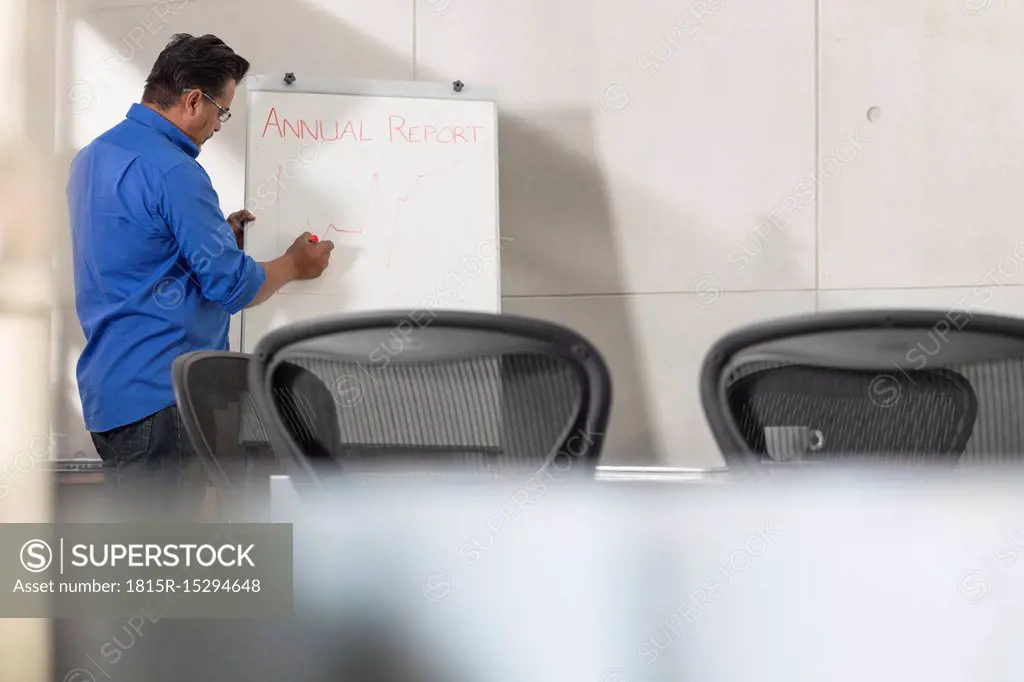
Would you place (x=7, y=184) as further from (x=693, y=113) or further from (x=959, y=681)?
(x=693, y=113)

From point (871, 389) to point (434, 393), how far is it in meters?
0.36

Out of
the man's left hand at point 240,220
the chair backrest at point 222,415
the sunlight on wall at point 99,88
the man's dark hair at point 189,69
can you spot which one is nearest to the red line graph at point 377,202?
the man's left hand at point 240,220

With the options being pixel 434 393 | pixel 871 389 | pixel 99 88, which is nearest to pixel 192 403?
pixel 434 393

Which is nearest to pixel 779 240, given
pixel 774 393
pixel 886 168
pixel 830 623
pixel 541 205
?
pixel 886 168

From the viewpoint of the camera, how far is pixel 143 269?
1485 millimetres

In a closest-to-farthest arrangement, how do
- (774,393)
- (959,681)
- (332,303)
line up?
(959,681) < (774,393) < (332,303)

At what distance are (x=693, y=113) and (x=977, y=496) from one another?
174cm

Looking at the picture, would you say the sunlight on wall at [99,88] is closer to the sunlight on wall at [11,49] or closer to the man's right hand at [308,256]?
the man's right hand at [308,256]

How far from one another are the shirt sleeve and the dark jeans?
21 centimetres

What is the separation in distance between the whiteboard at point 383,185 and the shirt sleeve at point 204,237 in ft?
1.69

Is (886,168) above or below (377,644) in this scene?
above

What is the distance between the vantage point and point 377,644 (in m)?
0.67

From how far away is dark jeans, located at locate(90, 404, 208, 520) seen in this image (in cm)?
71

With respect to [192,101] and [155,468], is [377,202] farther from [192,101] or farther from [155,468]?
[155,468]
